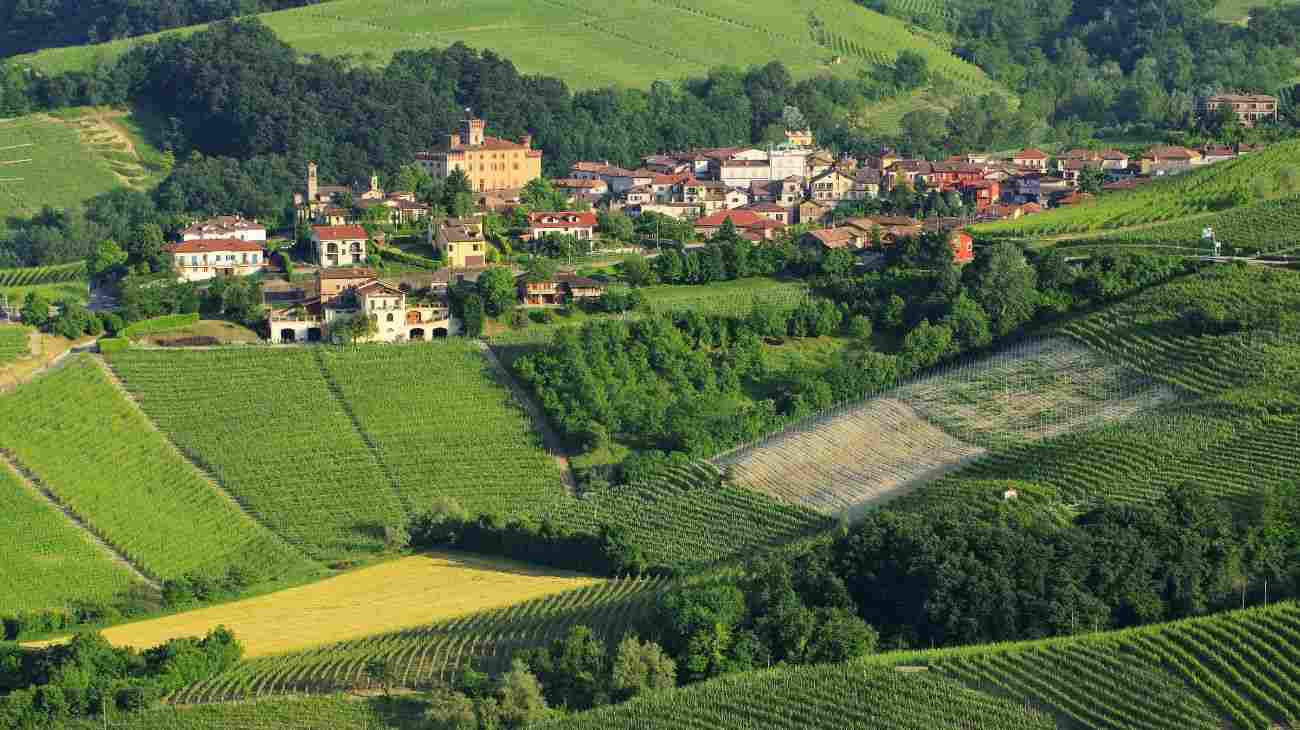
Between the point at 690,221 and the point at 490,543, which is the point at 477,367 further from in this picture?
the point at 690,221

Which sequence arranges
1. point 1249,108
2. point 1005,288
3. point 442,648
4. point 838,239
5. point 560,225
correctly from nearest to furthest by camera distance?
1. point 442,648
2. point 1005,288
3. point 838,239
4. point 560,225
5. point 1249,108

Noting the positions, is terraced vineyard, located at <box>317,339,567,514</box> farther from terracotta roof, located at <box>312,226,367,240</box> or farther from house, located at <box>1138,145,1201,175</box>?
house, located at <box>1138,145,1201,175</box>

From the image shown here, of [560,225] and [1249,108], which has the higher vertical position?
[1249,108]

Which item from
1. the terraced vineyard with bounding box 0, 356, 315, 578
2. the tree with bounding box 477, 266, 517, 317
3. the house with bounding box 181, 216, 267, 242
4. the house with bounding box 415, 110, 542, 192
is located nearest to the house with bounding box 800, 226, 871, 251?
the tree with bounding box 477, 266, 517, 317

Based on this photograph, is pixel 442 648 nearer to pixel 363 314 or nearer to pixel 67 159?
pixel 363 314

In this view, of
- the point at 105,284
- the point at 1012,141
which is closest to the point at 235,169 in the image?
the point at 105,284

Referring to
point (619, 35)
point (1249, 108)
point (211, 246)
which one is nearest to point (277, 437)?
point (211, 246)
